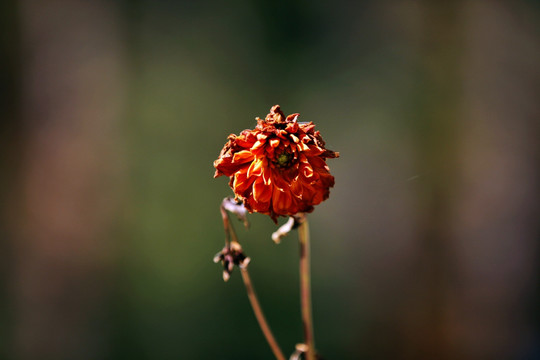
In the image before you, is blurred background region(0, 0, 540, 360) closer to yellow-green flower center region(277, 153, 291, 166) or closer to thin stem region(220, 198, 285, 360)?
thin stem region(220, 198, 285, 360)

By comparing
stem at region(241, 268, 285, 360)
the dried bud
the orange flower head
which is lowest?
stem at region(241, 268, 285, 360)

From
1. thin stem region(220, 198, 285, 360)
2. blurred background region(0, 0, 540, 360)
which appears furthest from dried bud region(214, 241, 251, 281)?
blurred background region(0, 0, 540, 360)

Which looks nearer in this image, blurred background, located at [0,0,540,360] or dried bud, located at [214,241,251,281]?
dried bud, located at [214,241,251,281]

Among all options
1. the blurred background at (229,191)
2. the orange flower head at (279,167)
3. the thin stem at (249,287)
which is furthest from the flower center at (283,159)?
the blurred background at (229,191)

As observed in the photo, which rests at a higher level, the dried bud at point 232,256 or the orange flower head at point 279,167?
the orange flower head at point 279,167

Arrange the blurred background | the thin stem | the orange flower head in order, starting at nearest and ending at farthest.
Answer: the orange flower head < the thin stem < the blurred background

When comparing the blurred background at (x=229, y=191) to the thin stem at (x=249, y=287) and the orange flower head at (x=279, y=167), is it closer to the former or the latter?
the thin stem at (x=249, y=287)

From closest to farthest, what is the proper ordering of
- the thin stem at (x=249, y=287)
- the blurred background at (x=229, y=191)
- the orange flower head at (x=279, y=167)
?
the orange flower head at (x=279, y=167) < the thin stem at (x=249, y=287) < the blurred background at (x=229, y=191)
